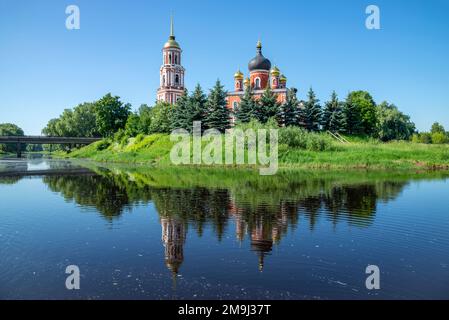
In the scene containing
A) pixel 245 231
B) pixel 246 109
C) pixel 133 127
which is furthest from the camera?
pixel 133 127

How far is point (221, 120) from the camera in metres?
50.3

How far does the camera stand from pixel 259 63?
5994cm

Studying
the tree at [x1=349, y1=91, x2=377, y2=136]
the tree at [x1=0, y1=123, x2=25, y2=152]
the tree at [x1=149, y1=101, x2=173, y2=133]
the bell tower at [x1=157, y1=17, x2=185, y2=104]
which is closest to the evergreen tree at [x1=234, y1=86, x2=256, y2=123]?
the tree at [x1=149, y1=101, x2=173, y2=133]

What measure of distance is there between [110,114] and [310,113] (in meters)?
37.4

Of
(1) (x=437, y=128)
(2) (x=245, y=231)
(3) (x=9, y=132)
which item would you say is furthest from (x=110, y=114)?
(1) (x=437, y=128)

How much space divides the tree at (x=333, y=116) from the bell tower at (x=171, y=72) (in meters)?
28.7

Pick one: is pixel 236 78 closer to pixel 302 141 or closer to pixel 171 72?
pixel 171 72

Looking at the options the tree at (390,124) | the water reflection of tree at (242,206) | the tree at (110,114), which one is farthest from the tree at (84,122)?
the water reflection of tree at (242,206)

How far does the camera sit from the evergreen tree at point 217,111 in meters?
50.2

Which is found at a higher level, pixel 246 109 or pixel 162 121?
pixel 246 109

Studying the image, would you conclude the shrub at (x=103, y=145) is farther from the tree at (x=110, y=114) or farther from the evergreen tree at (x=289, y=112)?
the evergreen tree at (x=289, y=112)

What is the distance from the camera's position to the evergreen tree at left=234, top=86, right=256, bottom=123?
49500 mm
